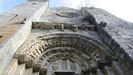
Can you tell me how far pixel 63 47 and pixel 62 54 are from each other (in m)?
0.33

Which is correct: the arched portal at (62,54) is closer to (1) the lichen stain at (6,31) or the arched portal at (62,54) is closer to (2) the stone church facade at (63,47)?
(2) the stone church facade at (63,47)

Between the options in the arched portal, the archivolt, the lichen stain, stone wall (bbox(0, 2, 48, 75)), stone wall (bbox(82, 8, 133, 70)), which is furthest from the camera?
the archivolt

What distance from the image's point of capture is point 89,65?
26.7ft

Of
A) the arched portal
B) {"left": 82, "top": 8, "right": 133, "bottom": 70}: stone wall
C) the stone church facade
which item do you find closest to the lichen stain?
the stone church facade

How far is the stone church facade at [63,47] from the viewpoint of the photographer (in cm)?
679

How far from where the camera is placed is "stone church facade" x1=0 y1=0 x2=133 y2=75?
6793 millimetres

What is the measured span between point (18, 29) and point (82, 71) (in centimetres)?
239

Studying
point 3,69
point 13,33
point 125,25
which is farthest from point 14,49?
point 125,25

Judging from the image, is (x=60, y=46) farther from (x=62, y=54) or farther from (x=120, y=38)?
(x=120, y=38)

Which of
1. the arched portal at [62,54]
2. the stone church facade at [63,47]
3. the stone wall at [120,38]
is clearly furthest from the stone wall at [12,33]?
the stone wall at [120,38]

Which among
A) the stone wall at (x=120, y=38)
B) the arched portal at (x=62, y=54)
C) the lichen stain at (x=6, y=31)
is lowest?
the arched portal at (x=62, y=54)

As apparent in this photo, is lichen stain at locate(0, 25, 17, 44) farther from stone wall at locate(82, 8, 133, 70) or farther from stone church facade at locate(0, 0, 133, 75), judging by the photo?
→ stone wall at locate(82, 8, 133, 70)

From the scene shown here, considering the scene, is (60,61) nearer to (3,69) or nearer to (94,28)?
(94,28)

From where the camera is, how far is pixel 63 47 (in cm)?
921
